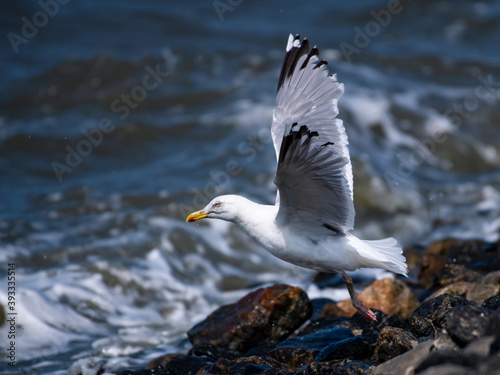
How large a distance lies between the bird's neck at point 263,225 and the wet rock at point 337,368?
1.08m

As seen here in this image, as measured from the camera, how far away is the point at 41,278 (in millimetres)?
7770

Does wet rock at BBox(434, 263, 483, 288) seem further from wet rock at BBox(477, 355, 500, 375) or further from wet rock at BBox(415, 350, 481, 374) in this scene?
wet rock at BBox(477, 355, 500, 375)

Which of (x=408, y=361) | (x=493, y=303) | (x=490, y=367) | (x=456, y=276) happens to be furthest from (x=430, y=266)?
(x=490, y=367)

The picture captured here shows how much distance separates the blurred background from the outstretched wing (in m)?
2.18

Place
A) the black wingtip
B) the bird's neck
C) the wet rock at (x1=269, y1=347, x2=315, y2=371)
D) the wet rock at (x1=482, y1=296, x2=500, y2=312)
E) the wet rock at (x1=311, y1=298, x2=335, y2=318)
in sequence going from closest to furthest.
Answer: the wet rock at (x1=482, y1=296, x2=500, y2=312) < the wet rock at (x1=269, y1=347, x2=315, y2=371) < the black wingtip < the bird's neck < the wet rock at (x1=311, y1=298, x2=335, y2=318)

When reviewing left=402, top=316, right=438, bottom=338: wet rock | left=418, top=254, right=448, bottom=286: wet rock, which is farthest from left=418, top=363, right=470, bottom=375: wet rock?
left=418, top=254, right=448, bottom=286: wet rock

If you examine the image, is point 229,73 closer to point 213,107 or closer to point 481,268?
point 213,107

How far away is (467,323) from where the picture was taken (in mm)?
3289

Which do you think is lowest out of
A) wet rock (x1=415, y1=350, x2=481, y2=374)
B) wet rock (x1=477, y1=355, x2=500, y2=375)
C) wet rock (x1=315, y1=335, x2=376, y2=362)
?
wet rock (x1=477, y1=355, x2=500, y2=375)

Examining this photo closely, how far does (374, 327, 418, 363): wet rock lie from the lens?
13.2 ft

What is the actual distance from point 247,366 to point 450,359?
1.85 m

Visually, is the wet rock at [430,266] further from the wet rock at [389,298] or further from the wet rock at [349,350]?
the wet rock at [349,350]

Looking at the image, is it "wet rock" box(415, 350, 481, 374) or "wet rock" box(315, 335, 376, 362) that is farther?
"wet rock" box(315, 335, 376, 362)

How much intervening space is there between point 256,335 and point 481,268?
2.56 metres
